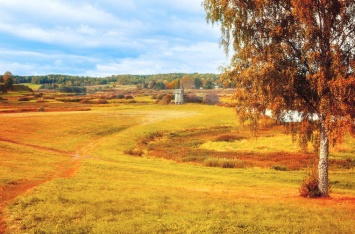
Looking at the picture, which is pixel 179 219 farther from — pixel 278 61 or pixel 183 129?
pixel 183 129

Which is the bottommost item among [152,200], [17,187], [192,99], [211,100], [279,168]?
[279,168]

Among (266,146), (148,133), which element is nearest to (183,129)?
(148,133)

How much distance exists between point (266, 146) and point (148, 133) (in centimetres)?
2706

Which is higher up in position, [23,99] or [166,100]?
[166,100]

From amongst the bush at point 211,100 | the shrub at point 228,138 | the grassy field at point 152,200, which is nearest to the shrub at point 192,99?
the bush at point 211,100

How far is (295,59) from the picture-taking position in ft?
66.2

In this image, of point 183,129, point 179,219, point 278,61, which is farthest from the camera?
point 183,129

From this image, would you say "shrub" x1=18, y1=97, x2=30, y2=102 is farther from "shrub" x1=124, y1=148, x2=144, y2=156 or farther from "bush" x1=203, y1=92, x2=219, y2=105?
"bush" x1=203, y1=92, x2=219, y2=105

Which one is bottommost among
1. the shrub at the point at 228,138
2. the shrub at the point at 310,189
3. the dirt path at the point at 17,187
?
the shrub at the point at 228,138

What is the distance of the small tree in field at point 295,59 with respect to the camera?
18422 mm

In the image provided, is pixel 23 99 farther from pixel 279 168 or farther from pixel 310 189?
pixel 310 189

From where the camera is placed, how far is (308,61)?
1912 centimetres

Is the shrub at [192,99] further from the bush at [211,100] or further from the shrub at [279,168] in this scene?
the shrub at [279,168]

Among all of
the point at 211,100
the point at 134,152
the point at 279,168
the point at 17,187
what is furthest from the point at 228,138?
the point at 211,100
